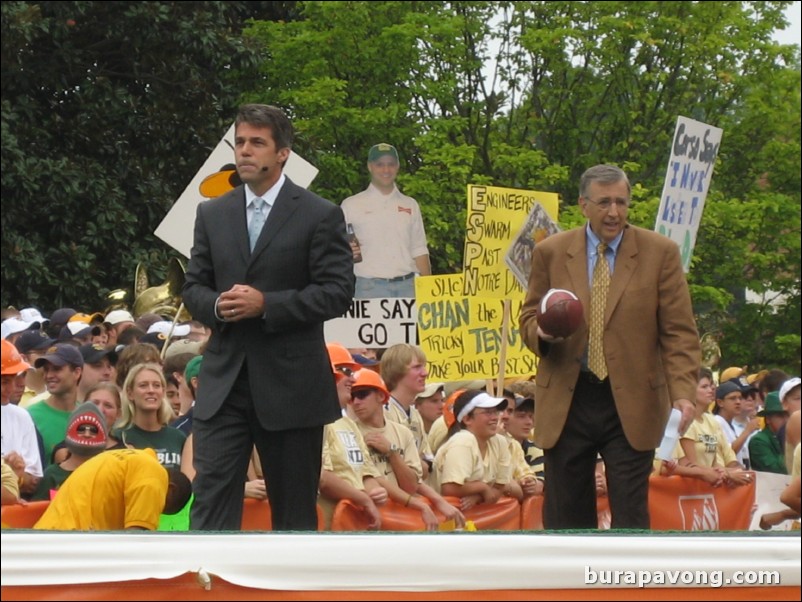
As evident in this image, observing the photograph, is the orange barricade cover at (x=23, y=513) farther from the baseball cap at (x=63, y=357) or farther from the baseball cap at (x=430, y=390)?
the baseball cap at (x=430, y=390)

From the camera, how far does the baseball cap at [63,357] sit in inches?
366

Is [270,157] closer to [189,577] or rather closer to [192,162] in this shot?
[189,577]

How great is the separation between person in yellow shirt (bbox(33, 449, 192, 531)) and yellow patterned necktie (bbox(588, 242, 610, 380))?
1.90 metres

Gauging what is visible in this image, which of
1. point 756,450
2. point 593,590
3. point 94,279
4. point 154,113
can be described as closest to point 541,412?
point 593,590

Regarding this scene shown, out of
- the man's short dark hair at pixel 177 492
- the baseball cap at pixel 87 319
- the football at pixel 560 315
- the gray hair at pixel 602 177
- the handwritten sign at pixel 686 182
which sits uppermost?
the handwritten sign at pixel 686 182

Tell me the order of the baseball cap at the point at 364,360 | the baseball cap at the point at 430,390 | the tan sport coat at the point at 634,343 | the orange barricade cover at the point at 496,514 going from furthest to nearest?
the baseball cap at the point at 364,360, the baseball cap at the point at 430,390, the orange barricade cover at the point at 496,514, the tan sport coat at the point at 634,343

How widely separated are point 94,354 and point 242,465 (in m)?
4.75

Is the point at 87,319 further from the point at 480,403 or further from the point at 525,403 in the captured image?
the point at 480,403

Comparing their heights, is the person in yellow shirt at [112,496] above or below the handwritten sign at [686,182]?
below

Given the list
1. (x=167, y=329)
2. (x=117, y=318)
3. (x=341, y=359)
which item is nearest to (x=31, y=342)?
(x=167, y=329)

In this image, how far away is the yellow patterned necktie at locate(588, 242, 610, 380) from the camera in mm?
6438

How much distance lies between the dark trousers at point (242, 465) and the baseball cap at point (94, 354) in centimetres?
455

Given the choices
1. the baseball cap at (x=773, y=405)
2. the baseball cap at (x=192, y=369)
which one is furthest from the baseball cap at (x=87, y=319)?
the baseball cap at (x=773, y=405)

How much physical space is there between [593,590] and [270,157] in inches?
100
